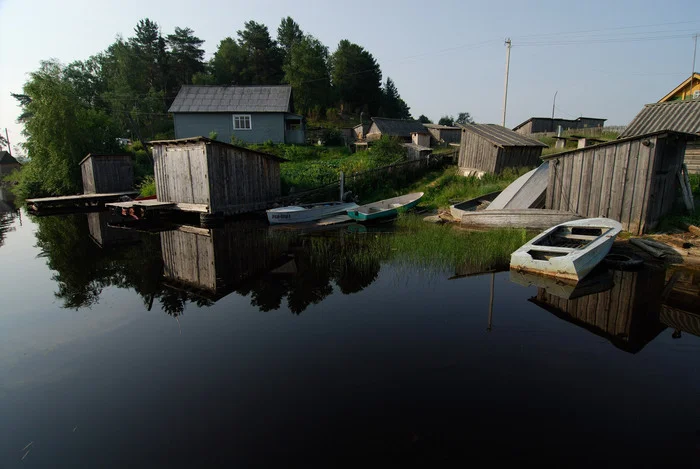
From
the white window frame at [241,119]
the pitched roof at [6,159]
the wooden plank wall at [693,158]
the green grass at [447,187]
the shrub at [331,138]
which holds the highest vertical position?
the white window frame at [241,119]

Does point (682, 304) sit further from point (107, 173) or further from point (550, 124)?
point (550, 124)

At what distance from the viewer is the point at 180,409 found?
4770 mm

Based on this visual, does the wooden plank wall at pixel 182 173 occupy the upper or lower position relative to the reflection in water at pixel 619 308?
upper

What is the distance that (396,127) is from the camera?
40.3m

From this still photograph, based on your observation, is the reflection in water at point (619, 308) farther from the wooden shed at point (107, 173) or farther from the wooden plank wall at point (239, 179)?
the wooden shed at point (107, 173)

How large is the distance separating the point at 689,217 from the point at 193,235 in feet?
56.7

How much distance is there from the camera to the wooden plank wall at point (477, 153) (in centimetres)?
1966

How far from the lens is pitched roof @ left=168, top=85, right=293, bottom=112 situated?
3266 centimetres

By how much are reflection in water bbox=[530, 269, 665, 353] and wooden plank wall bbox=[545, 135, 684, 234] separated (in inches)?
133

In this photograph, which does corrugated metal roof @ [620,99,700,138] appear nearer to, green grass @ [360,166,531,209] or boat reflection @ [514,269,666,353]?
green grass @ [360,166,531,209]

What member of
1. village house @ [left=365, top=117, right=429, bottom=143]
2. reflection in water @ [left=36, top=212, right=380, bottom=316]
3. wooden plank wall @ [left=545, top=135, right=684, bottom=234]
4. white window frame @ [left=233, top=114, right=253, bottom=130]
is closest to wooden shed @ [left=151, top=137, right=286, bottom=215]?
reflection in water @ [left=36, top=212, right=380, bottom=316]

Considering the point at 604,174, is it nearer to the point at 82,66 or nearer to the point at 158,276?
the point at 158,276

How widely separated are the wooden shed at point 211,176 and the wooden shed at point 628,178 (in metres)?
13.7

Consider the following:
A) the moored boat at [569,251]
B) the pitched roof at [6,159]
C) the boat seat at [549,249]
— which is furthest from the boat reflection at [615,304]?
the pitched roof at [6,159]
